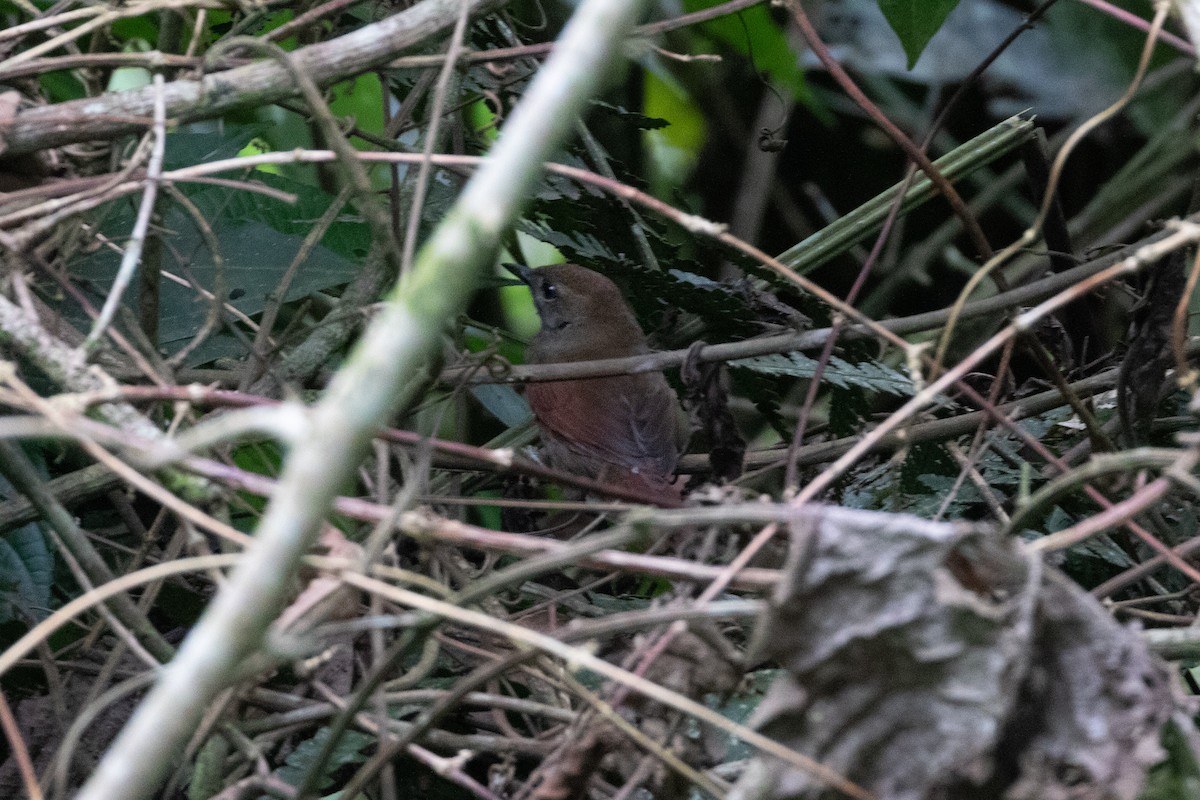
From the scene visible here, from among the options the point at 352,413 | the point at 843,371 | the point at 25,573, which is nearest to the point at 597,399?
the point at 843,371

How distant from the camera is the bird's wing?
400cm

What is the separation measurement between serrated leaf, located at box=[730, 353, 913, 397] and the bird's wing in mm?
1220

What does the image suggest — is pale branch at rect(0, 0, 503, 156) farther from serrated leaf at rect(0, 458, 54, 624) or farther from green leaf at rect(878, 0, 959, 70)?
green leaf at rect(878, 0, 959, 70)

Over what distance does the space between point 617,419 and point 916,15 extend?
2.08m

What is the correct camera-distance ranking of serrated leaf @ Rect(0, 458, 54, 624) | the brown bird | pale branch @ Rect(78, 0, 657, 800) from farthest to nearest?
the brown bird → serrated leaf @ Rect(0, 458, 54, 624) → pale branch @ Rect(78, 0, 657, 800)

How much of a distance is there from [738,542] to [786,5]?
3.34 feet

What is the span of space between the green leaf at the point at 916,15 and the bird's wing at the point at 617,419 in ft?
5.62

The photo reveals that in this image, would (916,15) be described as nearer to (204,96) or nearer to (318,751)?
(204,96)

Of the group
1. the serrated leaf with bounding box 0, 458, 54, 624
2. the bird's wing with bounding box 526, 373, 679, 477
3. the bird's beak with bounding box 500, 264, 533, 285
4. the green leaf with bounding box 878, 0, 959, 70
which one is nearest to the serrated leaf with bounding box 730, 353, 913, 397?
the green leaf with bounding box 878, 0, 959, 70

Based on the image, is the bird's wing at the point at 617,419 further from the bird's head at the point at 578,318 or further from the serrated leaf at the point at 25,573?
the serrated leaf at the point at 25,573

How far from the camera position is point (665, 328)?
3.29m

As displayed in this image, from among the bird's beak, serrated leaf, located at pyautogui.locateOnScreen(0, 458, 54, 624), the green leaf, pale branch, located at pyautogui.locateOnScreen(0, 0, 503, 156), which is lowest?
the bird's beak

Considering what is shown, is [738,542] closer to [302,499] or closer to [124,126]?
[302,499]

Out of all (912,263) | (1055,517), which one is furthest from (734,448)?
(912,263)
